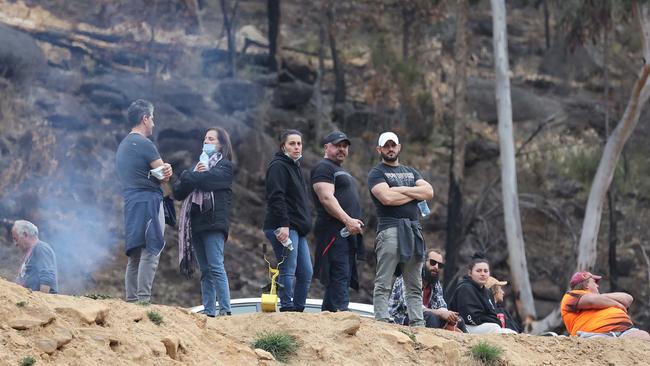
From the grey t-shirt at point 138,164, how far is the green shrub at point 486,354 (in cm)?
307

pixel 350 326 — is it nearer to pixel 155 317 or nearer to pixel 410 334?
pixel 410 334

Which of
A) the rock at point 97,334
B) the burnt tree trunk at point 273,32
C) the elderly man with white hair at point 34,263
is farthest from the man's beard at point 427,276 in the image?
the burnt tree trunk at point 273,32

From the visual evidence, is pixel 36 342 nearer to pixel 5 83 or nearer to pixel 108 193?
pixel 108 193

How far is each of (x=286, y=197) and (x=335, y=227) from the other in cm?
55

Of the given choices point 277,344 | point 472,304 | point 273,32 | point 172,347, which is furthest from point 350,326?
point 273,32

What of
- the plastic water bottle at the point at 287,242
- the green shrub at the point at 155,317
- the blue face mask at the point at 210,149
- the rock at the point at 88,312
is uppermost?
the blue face mask at the point at 210,149

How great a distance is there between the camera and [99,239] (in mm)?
22891

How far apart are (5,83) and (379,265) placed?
54.3 feet

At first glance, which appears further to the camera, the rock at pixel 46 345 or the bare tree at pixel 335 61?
the bare tree at pixel 335 61

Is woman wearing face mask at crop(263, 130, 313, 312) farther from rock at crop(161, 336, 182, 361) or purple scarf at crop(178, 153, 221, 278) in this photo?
rock at crop(161, 336, 182, 361)

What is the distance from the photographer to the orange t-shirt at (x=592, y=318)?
12.8 metres

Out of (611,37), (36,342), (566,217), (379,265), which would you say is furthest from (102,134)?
(36,342)

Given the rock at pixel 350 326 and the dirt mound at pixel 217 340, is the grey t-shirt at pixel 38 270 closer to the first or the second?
the dirt mound at pixel 217 340

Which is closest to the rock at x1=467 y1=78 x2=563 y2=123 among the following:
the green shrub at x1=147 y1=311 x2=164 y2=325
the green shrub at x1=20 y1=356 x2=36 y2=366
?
the green shrub at x1=147 y1=311 x2=164 y2=325
